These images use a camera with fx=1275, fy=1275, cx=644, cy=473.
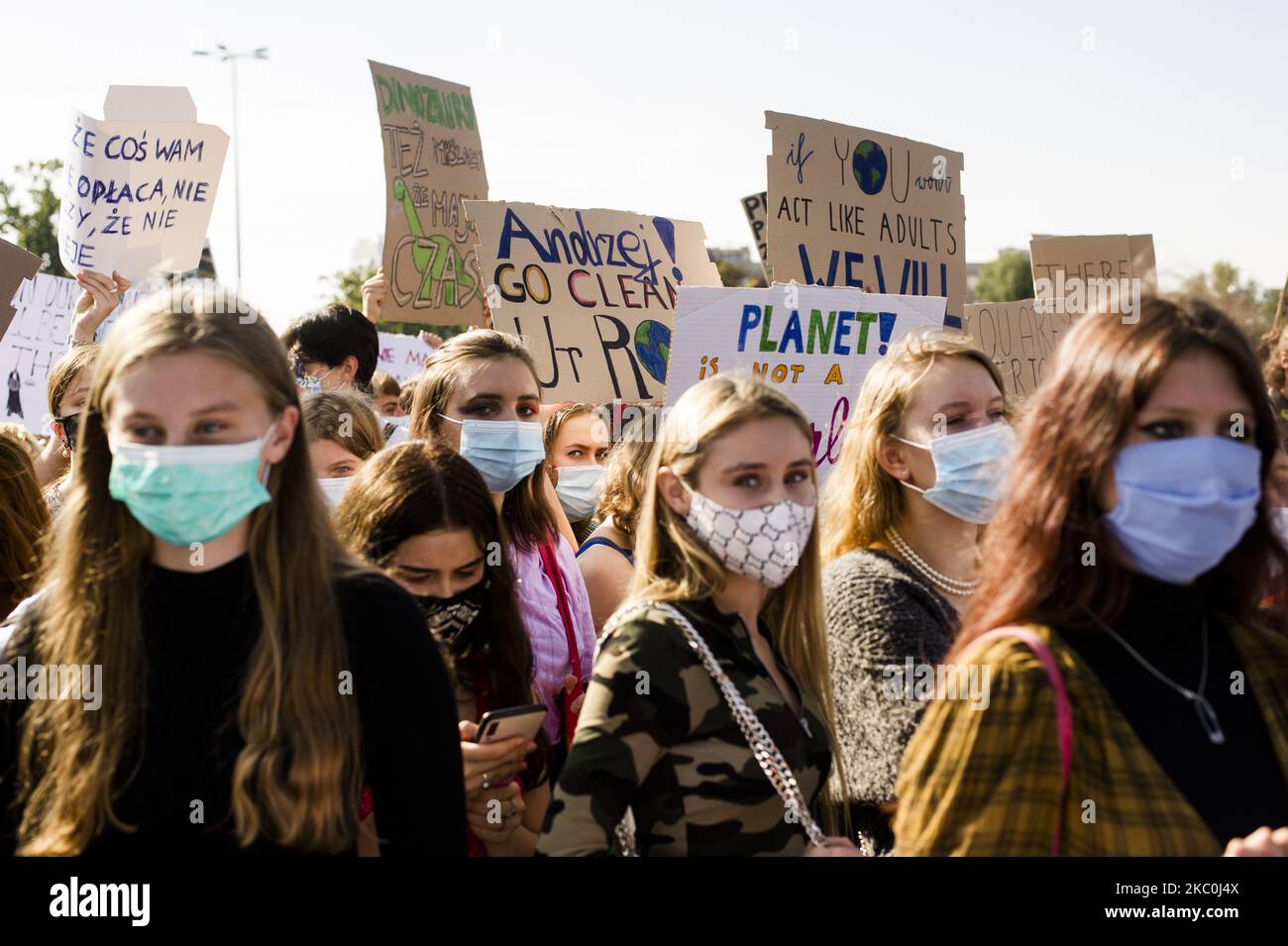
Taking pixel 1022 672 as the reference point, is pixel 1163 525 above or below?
above

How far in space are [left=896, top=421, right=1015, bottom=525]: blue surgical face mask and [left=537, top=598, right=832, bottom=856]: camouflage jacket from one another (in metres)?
1.00

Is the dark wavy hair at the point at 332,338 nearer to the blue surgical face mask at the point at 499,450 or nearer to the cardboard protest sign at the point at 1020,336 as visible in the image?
the blue surgical face mask at the point at 499,450

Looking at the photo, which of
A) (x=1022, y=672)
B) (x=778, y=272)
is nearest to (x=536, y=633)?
(x=1022, y=672)

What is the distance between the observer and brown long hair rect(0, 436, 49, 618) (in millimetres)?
3525

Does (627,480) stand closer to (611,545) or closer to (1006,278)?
(611,545)

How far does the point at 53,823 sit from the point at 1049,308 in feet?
17.9

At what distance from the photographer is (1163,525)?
6.41 feet

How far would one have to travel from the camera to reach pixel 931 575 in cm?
317

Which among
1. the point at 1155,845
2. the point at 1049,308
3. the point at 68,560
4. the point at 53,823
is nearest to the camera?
the point at 1155,845

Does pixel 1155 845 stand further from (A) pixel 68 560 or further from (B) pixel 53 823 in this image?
(A) pixel 68 560

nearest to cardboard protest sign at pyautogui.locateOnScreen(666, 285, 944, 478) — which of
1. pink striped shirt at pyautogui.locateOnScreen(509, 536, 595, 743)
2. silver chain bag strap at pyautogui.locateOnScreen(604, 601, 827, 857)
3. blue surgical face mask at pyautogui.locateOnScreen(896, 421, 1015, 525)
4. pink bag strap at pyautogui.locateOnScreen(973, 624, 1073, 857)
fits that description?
pink striped shirt at pyautogui.locateOnScreen(509, 536, 595, 743)

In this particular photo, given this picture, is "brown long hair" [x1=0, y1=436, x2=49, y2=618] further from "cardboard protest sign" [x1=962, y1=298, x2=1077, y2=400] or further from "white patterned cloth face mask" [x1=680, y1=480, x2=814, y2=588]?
"cardboard protest sign" [x1=962, y1=298, x2=1077, y2=400]

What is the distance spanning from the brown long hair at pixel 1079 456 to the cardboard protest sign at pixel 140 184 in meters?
5.11

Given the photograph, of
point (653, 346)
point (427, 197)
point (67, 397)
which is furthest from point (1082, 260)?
point (67, 397)
